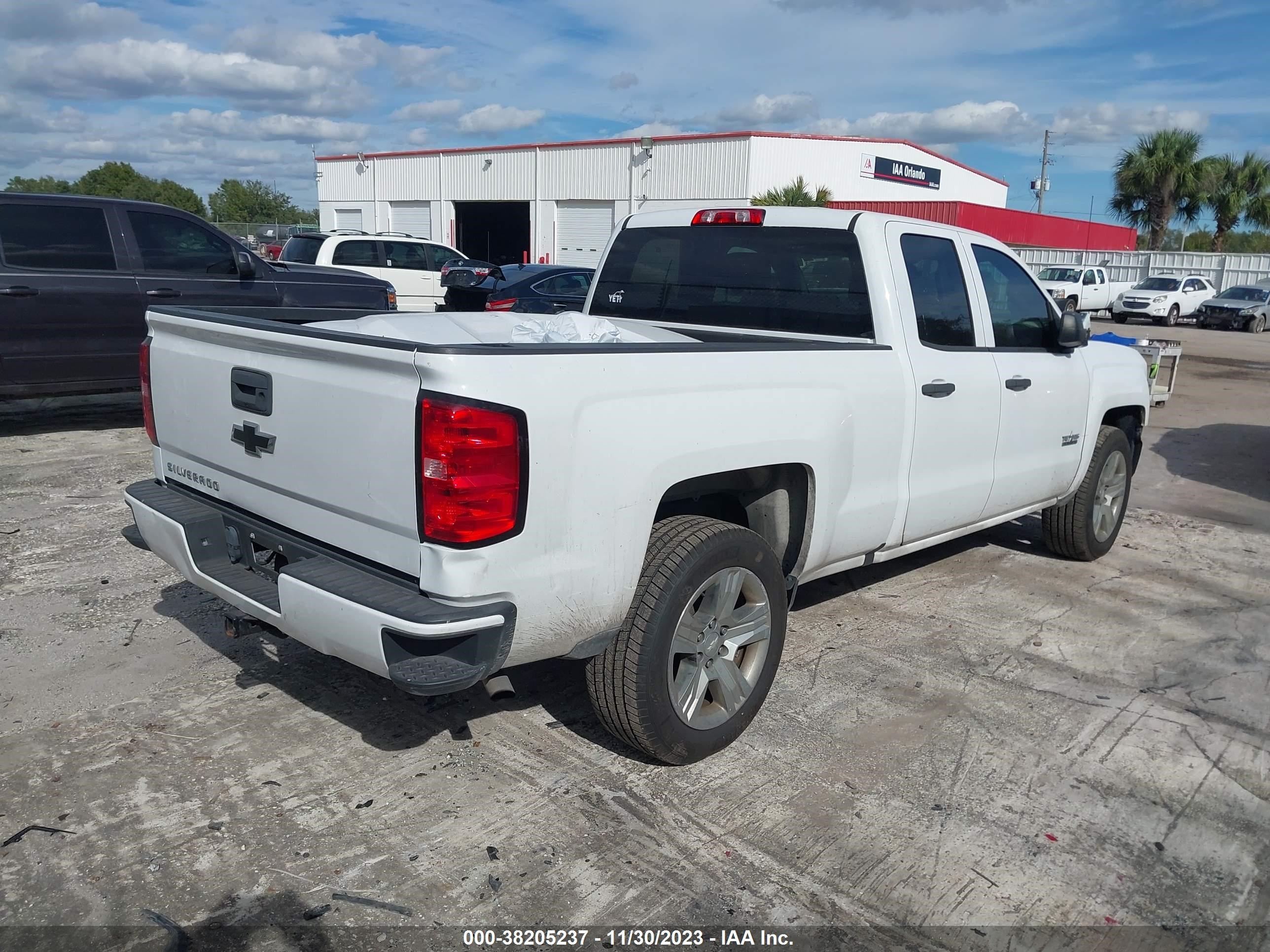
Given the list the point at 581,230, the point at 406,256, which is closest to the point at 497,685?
the point at 406,256

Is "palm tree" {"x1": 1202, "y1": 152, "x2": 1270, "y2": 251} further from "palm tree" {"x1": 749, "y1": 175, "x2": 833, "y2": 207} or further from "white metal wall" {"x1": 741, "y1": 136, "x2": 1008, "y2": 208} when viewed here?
"palm tree" {"x1": 749, "y1": 175, "x2": 833, "y2": 207}

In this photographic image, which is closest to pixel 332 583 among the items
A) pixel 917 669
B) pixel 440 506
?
pixel 440 506

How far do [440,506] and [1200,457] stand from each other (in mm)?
9587

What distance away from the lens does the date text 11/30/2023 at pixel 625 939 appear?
2.70m

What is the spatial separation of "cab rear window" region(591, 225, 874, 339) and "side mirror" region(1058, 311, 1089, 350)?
146 cm

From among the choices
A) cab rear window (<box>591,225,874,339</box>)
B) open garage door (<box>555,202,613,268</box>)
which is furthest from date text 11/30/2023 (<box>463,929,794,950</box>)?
open garage door (<box>555,202,613,268</box>)

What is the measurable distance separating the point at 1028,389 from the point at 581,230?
36.9m

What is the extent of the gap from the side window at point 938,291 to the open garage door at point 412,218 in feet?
144

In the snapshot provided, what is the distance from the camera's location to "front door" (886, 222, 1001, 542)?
436 cm

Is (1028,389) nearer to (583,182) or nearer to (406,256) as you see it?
(406,256)

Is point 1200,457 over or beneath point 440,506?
beneath

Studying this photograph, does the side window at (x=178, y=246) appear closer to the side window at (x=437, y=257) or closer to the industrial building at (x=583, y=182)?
the side window at (x=437, y=257)

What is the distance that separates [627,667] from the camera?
3.26 m

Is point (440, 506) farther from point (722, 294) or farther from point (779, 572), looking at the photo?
point (722, 294)
